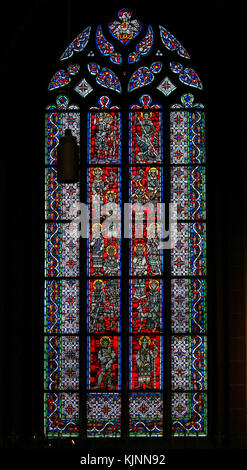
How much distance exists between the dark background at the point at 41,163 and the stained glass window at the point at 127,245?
0.12 m

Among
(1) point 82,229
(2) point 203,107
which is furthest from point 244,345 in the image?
(2) point 203,107

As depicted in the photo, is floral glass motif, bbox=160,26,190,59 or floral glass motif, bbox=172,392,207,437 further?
floral glass motif, bbox=160,26,190,59

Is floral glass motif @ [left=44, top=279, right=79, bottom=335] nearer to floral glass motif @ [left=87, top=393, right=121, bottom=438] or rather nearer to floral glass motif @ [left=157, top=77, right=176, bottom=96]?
floral glass motif @ [left=87, top=393, right=121, bottom=438]

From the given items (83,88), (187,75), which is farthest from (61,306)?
(187,75)

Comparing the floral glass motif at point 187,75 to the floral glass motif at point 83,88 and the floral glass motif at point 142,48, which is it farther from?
the floral glass motif at point 83,88

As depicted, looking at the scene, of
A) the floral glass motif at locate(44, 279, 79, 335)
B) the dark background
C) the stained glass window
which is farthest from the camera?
the floral glass motif at locate(44, 279, 79, 335)

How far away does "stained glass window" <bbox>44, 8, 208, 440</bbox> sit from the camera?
730cm

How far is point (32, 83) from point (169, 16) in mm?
1554

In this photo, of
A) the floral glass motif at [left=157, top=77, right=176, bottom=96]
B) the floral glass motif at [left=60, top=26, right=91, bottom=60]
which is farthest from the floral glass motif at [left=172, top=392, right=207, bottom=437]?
the floral glass motif at [left=60, top=26, right=91, bottom=60]

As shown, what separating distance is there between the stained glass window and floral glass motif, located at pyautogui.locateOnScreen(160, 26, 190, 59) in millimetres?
14

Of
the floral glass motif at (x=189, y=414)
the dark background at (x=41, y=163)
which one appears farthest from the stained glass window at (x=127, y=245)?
the dark background at (x=41, y=163)

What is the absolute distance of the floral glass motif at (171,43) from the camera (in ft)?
25.4

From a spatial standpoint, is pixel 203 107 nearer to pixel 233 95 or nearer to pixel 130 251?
pixel 233 95

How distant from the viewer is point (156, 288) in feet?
24.4
